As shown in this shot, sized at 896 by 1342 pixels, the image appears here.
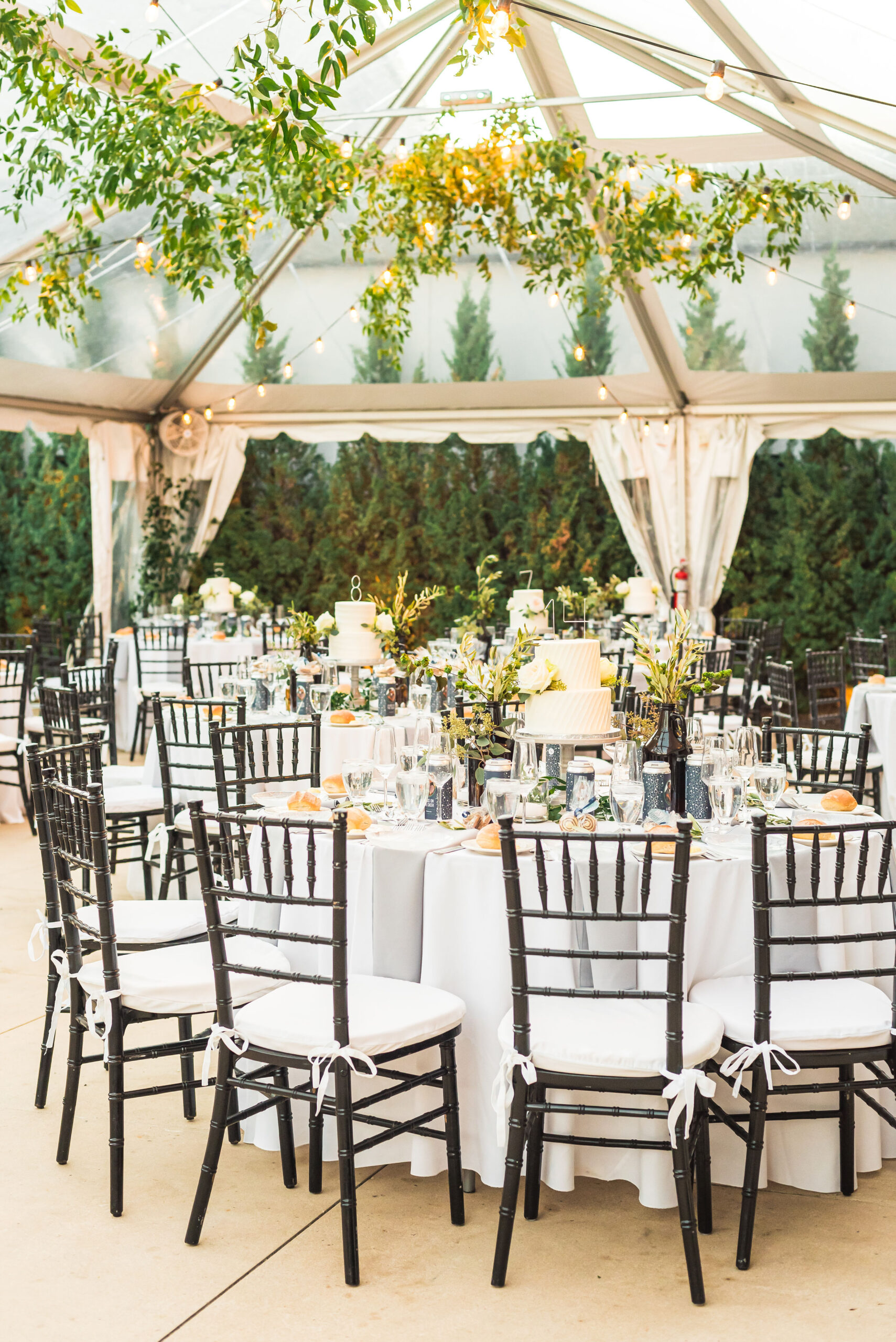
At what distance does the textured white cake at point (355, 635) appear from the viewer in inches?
261

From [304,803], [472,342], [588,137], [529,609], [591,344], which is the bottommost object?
[304,803]

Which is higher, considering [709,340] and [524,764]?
[709,340]

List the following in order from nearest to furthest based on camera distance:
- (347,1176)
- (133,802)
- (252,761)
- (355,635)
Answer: (347,1176), (252,761), (133,802), (355,635)

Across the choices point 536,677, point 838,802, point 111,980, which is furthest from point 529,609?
point 111,980

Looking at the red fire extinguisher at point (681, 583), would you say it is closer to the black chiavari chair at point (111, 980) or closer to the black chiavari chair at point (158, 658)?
the black chiavari chair at point (158, 658)

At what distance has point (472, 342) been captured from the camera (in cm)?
1180

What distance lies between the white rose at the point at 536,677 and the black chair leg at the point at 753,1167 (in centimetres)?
145

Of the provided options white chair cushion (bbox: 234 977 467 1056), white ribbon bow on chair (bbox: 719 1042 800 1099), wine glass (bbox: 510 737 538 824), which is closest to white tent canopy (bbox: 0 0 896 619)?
wine glass (bbox: 510 737 538 824)

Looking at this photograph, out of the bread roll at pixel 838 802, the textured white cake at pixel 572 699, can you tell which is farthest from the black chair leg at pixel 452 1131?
the bread roll at pixel 838 802

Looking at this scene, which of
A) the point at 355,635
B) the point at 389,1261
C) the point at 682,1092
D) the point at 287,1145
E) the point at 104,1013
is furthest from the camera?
the point at 355,635

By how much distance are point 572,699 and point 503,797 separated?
1.89 ft

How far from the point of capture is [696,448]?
11477 millimetres

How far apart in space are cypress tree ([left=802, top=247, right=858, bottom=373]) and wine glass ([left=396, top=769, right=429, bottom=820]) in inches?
306

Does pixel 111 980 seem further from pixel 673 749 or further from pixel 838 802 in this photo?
pixel 838 802
